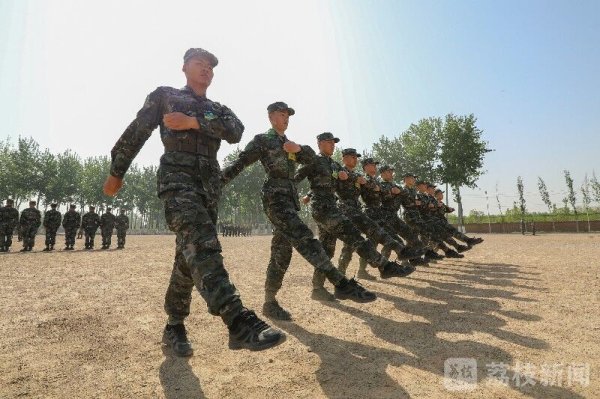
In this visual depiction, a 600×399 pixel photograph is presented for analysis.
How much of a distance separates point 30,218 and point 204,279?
16164 mm

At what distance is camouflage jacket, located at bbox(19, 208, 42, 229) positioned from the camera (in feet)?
48.1

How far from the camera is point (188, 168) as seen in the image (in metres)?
2.75

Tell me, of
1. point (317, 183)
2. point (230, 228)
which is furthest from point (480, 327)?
point (230, 228)

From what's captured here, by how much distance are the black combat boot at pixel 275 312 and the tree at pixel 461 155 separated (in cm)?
3792

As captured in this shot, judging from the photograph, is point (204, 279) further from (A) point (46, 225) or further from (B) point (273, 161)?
(A) point (46, 225)

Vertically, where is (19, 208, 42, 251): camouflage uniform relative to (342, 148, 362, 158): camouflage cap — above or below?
below

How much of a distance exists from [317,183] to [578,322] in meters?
3.19

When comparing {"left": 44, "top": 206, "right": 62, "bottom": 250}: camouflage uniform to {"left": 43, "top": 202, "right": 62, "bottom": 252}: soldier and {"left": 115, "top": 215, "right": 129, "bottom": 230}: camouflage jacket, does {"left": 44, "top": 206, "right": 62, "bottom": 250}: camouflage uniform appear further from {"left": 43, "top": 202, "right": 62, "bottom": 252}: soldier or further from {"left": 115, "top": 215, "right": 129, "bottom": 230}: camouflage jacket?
{"left": 115, "top": 215, "right": 129, "bottom": 230}: camouflage jacket

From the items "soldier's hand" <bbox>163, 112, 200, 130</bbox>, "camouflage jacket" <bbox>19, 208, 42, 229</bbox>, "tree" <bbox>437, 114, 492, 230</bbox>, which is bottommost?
"camouflage jacket" <bbox>19, 208, 42, 229</bbox>

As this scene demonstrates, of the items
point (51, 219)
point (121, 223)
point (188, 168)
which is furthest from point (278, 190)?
point (121, 223)

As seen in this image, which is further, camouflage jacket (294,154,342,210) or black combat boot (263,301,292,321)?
camouflage jacket (294,154,342,210)

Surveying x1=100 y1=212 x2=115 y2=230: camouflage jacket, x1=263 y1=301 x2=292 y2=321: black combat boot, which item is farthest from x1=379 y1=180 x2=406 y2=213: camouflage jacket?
x1=100 y1=212 x2=115 y2=230: camouflage jacket

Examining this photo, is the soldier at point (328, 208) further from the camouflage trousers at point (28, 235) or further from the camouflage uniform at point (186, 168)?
the camouflage trousers at point (28, 235)

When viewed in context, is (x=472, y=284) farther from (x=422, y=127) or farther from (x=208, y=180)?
(x=422, y=127)
